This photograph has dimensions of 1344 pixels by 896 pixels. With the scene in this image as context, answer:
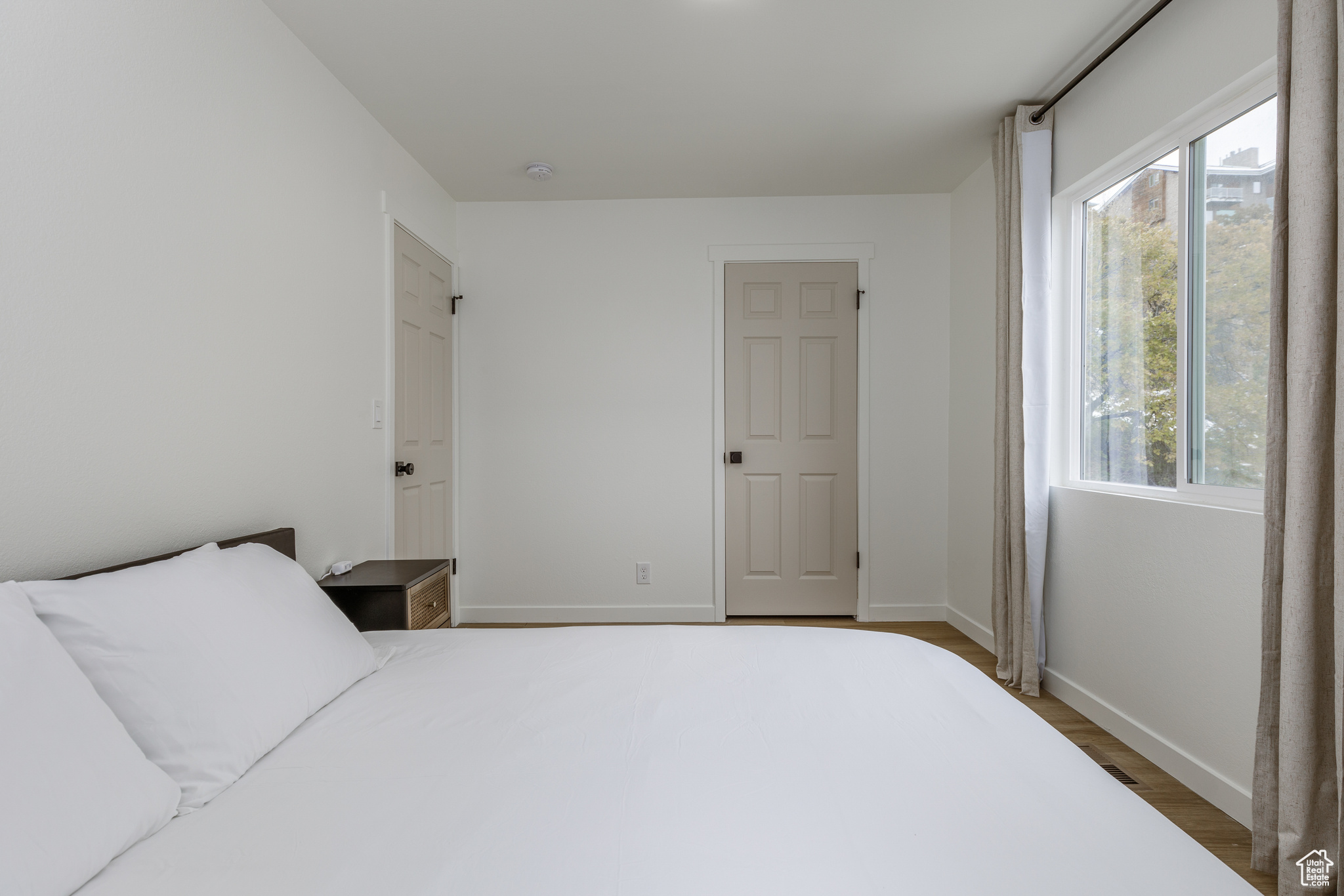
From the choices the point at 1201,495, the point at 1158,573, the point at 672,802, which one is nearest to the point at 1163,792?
the point at 1158,573

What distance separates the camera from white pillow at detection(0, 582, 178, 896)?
2.25 feet

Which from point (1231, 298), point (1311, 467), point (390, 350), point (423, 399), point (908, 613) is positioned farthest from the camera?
point (908, 613)

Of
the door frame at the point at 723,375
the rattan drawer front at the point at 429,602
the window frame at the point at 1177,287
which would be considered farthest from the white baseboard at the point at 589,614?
the window frame at the point at 1177,287

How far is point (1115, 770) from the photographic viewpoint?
200 centimetres

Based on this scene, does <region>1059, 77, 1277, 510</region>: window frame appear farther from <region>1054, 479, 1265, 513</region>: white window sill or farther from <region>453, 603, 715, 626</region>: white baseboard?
<region>453, 603, 715, 626</region>: white baseboard

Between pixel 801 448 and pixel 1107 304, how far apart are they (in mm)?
1681

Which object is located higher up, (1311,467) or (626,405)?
(626,405)

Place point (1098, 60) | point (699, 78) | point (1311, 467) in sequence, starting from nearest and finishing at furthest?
1. point (1311, 467)
2. point (1098, 60)
3. point (699, 78)

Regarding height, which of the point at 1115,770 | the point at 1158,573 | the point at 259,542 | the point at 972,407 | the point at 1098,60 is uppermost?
the point at 1098,60

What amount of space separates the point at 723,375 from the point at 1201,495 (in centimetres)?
229

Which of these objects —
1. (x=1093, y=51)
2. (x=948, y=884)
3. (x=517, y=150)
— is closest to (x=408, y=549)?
(x=517, y=150)

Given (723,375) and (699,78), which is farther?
(723,375)

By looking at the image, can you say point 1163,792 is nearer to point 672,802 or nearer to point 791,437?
point 672,802

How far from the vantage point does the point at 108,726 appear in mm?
840
